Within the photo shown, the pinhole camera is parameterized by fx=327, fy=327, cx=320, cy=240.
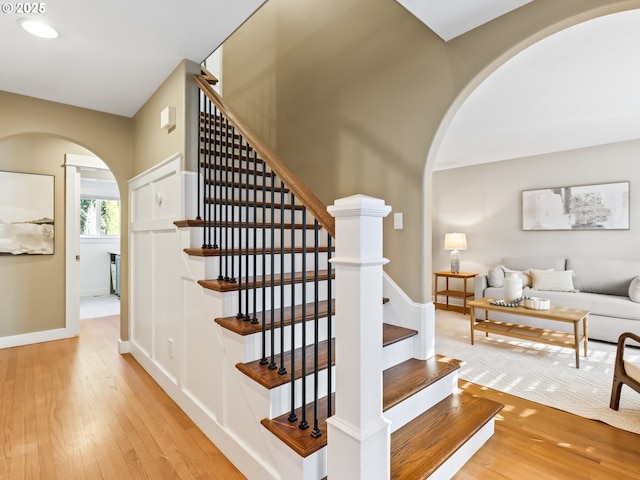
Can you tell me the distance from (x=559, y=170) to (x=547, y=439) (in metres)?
4.22

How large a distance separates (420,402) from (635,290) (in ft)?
11.6

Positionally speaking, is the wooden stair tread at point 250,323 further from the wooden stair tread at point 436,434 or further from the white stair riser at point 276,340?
the wooden stair tread at point 436,434

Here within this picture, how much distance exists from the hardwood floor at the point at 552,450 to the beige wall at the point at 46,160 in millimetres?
3342

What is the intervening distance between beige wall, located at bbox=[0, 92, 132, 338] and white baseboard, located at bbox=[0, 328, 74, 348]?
0.05 m

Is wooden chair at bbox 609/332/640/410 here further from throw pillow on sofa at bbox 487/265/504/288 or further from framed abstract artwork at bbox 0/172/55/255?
framed abstract artwork at bbox 0/172/55/255

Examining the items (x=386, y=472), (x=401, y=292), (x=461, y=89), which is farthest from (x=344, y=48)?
(x=386, y=472)

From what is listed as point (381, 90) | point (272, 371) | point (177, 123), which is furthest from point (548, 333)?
point (177, 123)

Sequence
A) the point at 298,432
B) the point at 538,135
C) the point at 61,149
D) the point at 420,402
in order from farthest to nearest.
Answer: the point at 538,135 < the point at 61,149 < the point at 420,402 < the point at 298,432

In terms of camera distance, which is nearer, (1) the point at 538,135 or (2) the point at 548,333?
(2) the point at 548,333

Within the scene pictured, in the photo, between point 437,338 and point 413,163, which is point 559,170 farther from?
point 413,163

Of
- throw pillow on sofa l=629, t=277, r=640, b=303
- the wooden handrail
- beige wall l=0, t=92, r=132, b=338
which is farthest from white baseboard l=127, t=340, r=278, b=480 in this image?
throw pillow on sofa l=629, t=277, r=640, b=303

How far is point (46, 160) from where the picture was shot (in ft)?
12.3

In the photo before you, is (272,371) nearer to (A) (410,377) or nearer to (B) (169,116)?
(A) (410,377)

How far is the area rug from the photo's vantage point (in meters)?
2.33
